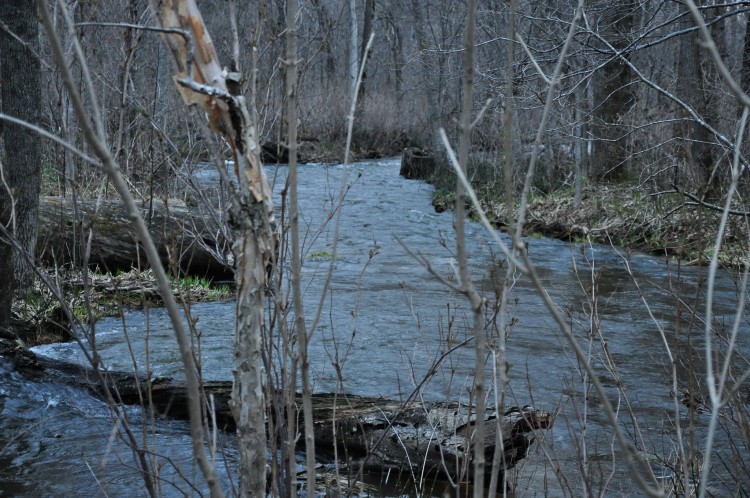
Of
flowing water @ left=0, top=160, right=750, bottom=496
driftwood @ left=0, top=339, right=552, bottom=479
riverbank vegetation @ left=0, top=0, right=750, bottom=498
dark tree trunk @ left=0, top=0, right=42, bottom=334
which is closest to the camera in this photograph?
riverbank vegetation @ left=0, top=0, right=750, bottom=498

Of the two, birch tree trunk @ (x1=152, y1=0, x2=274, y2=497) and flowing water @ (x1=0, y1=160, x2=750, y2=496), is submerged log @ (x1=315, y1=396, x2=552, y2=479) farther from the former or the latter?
birch tree trunk @ (x1=152, y1=0, x2=274, y2=497)

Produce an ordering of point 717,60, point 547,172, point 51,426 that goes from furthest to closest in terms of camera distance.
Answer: point 547,172
point 51,426
point 717,60

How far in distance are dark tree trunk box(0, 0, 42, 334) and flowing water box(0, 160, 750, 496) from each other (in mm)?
980

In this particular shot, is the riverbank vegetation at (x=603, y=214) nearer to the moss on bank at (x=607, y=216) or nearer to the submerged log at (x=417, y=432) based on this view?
the moss on bank at (x=607, y=216)

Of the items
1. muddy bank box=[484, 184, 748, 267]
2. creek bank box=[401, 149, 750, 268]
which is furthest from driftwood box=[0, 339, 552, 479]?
muddy bank box=[484, 184, 748, 267]

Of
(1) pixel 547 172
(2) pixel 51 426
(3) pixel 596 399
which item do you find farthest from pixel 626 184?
(2) pixel 51 426

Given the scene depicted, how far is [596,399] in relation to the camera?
567cm

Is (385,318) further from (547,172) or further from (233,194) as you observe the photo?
(547,172)

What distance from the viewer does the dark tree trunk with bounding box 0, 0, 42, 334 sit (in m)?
5.99

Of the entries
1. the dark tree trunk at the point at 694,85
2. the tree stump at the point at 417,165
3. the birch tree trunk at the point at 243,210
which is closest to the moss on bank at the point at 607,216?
the dark tree trunk at the point at 694,85

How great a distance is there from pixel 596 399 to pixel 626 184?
9.66 m

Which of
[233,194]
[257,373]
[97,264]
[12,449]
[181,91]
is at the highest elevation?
[181,91]

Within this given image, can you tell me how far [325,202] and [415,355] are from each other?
410 cm

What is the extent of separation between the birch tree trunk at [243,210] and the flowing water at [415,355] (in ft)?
1.08
